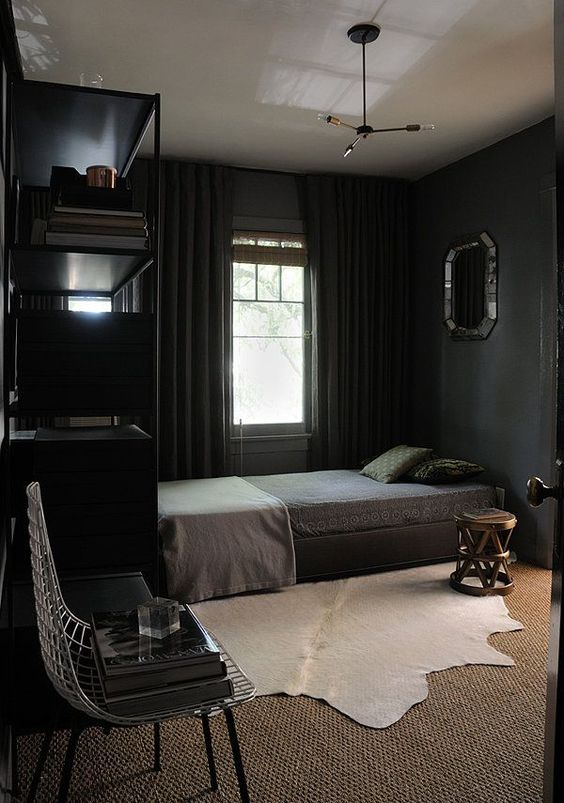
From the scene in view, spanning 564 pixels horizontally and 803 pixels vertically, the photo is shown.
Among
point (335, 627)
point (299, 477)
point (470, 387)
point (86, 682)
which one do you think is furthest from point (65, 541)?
point (470, 387)

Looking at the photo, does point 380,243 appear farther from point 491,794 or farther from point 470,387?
point 491,794

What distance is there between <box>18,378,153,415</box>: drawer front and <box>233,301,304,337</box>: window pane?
126 inches

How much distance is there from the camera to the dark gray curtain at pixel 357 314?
525 centimetres

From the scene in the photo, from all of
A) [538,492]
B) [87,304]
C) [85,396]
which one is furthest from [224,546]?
[538,492]

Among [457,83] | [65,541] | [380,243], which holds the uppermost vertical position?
[457,83]

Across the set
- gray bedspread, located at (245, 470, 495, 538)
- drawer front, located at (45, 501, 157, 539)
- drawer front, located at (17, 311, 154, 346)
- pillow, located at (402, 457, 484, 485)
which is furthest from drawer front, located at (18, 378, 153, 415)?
pillow, located at (402, 457, 484, 485)

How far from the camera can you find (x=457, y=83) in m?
3.54

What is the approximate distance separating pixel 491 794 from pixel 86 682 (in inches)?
46.4

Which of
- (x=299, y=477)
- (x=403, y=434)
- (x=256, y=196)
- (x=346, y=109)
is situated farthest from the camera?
(x=403, y=434)

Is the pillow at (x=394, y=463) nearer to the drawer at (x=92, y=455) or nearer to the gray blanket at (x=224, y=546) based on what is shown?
the gray blanket at (x=224, y=546)

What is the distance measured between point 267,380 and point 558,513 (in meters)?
4.16

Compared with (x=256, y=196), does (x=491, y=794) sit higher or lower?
lower

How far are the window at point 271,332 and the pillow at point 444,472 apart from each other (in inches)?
48.6

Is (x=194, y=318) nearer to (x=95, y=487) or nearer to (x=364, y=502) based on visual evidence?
(x=364, y=502)
